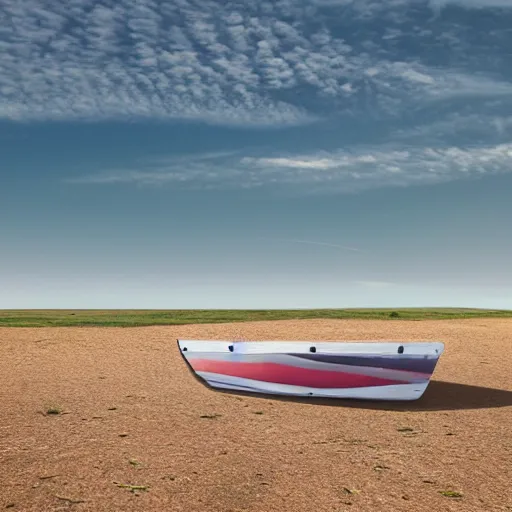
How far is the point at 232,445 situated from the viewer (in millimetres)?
7031

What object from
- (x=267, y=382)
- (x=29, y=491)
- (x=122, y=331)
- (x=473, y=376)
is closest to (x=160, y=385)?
(x=267, y=382)

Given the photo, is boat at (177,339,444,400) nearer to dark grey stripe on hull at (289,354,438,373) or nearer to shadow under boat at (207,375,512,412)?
dark grey stripe on hull at (289,354,438,373)

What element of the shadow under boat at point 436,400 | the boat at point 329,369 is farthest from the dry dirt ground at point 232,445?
the boat at point 329,369

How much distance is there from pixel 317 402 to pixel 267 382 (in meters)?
1.20

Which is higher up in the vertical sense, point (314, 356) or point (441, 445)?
point (314, 356)

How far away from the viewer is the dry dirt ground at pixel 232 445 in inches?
211

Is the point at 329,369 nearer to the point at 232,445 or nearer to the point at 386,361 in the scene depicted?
the point at 386,361

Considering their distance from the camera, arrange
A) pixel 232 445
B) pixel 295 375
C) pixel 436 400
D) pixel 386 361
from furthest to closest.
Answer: pixel 295 375 < pixel 386 361 < pixel 436 400 < pixel 232 445

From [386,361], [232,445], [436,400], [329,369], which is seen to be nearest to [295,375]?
[329,369]

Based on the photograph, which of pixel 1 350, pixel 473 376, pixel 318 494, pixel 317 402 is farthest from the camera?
pixel 1 350

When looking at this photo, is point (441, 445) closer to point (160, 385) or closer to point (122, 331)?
point (160, 385)

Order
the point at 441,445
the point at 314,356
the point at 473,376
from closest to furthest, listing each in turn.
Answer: the point at 441,445 → the point at 314,356 → the point at 473,376

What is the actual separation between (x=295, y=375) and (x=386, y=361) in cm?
177

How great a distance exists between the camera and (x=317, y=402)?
1015 cm
